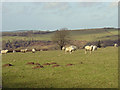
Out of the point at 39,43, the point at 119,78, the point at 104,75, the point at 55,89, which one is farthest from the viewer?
the point at 39,43

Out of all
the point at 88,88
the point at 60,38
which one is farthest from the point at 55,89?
the point at 60,38

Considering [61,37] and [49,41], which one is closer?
[61,37]

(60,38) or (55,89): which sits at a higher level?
(60,38)

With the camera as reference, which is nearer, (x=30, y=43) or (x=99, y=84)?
(x=99, y=84)

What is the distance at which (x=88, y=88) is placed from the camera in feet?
41.8

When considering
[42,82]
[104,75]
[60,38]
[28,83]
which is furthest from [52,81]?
[60,38]

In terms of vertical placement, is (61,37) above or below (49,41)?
above

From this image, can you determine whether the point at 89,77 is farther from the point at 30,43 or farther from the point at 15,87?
the point at 30,43

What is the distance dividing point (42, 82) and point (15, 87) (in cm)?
244

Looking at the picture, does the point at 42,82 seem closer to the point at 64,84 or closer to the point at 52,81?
the point at 52,81

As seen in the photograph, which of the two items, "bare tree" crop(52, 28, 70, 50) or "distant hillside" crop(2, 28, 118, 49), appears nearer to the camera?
"bare tree" crop(52, 28, 70, 50)

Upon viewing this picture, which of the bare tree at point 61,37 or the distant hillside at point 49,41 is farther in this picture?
the distant hillside at point 49,41

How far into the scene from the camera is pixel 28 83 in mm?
14336

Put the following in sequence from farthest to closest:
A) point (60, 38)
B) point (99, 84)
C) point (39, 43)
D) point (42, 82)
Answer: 1. point (39, 43)
2. point (60, 38)
3. point (42, 82)
4. point (99, 84)
